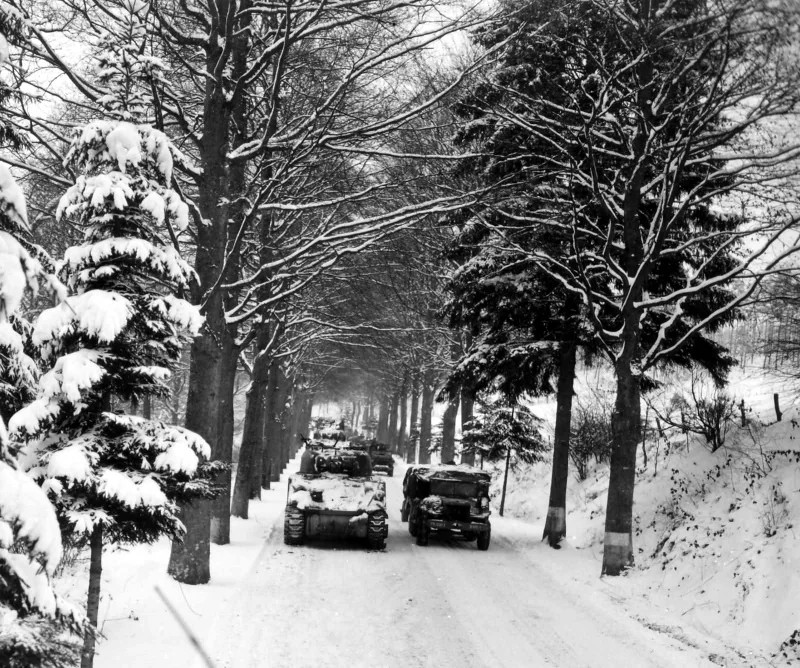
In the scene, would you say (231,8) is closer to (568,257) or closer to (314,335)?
(568,257)

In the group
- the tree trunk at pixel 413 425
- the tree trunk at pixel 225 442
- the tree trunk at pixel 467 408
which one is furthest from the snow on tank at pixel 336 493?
the tree trunk at pixel 413 425

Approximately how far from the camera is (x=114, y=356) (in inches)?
232

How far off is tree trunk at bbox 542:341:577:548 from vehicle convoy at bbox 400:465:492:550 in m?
1.46

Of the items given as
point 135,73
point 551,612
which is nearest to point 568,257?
point 551,612

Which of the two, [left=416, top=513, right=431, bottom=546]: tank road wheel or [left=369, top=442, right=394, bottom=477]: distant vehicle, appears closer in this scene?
[left=416, top=513, right=431, bottom=546]: tank road wheel

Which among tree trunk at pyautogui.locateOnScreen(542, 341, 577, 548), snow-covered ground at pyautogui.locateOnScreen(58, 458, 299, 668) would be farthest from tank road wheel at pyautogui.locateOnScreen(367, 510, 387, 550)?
tree trunk at pyautogui.locateOnScreen(542, 341, 577, 548)

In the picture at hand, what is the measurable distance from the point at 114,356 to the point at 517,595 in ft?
24.8

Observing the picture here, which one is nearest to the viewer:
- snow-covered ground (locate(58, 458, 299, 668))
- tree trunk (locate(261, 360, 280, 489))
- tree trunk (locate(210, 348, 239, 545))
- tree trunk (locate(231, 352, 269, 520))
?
snow-covered ground (locate(58, 458, 299, 668))

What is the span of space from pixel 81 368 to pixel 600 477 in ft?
58.2

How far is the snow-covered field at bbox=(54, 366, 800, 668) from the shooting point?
7676mm

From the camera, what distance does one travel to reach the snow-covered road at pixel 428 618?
24.9ft

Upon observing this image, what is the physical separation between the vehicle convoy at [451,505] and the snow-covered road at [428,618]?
1.22 m

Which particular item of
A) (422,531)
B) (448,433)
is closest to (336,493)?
(422,531)

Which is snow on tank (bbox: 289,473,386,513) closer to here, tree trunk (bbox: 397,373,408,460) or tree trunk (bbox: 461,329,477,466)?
tree trunk (bbox: 461,329,477,466)
